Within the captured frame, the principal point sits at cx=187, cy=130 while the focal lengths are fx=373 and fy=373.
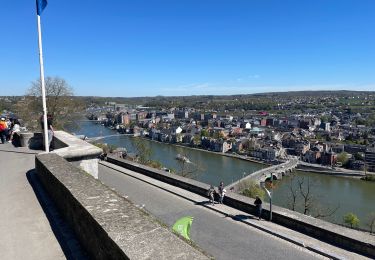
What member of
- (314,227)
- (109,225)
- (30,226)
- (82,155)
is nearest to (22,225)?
(30,226)

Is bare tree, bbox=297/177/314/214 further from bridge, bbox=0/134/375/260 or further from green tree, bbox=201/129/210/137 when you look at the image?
green tree, bbox=201/129/210/137

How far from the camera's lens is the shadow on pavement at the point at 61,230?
3275 millimetres

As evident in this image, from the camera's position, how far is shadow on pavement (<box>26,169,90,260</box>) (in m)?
3.28

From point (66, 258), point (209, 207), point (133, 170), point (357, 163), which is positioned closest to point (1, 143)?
point (133, 170)

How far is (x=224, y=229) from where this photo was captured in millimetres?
6176

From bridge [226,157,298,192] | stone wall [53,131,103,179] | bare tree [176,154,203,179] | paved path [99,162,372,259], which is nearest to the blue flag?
stone wall [53,131,103,179]

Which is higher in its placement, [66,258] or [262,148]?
[66,258]

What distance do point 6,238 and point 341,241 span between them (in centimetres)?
444

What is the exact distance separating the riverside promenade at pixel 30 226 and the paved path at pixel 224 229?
89.6 inches

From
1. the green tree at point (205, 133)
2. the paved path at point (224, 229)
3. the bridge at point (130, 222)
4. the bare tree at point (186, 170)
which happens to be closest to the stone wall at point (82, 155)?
the bridge at point (130, 222)

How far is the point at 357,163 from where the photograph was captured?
62188mm

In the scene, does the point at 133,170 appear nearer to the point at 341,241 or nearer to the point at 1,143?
the point at 1,143

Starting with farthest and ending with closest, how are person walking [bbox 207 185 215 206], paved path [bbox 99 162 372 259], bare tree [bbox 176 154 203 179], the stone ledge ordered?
bare tree [bbox 176 154 203 179] < person walking [bbox 207 185 215 206] < paved path [bbox 99 162 372 259] < the stone ledge

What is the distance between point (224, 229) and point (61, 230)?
3119mm
